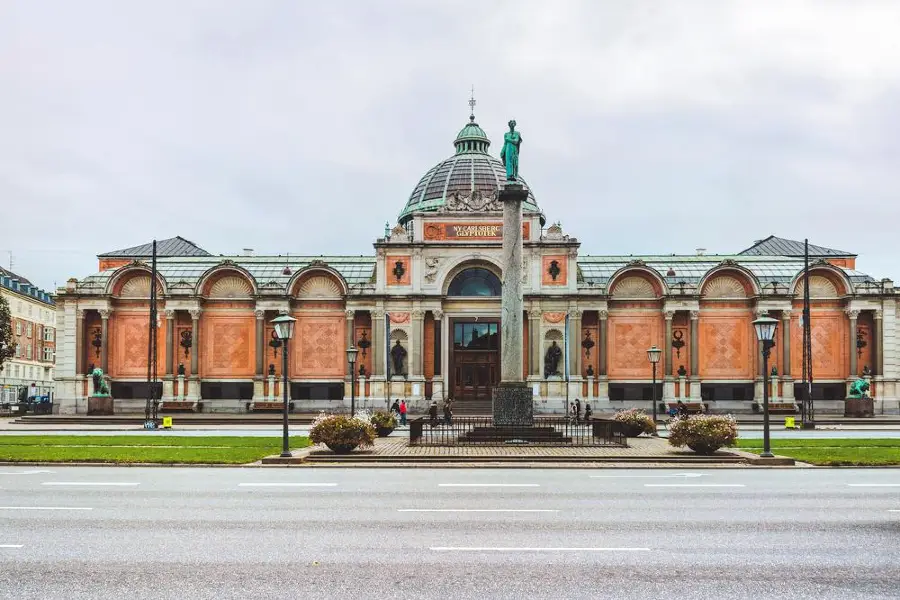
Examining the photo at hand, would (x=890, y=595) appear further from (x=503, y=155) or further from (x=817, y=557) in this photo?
(x=503, y=155)

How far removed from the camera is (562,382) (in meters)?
60.6

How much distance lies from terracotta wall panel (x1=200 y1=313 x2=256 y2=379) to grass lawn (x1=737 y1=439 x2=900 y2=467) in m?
41.3

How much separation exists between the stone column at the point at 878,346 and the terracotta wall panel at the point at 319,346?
1598 inches

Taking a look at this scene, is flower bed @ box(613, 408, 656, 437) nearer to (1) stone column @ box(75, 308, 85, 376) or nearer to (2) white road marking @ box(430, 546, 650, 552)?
(2) white road marking @ box(430, 546, 650, 552)

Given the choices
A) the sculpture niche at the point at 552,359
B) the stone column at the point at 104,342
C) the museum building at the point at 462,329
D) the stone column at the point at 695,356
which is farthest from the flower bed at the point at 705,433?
the stone column at the point at 104,342

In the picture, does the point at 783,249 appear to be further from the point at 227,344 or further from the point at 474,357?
the point at 227,344

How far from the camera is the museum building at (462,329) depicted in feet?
200

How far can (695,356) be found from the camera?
61.3 m

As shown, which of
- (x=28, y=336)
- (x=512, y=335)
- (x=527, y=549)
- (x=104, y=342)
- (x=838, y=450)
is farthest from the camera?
(x=28, y=336)

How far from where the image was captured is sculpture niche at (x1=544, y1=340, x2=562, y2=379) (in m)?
61.0

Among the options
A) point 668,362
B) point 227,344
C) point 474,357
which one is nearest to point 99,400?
point 227,344

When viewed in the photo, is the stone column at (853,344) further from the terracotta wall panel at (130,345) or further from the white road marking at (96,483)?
the white road marking at (96,483)

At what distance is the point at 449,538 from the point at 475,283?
167 feet

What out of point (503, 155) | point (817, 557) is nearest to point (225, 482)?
point (817, 557)
